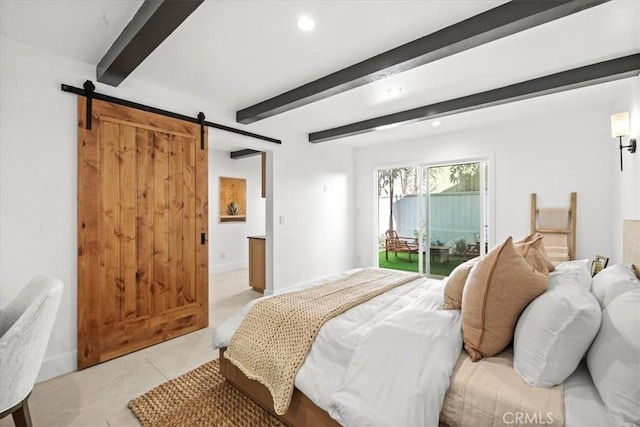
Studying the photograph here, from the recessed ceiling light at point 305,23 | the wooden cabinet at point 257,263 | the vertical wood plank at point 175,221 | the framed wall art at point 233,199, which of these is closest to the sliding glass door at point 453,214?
the wooden cabinet at point 257,263

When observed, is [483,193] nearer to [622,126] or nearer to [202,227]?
[622,126]

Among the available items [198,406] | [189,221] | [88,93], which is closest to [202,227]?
[189,221]

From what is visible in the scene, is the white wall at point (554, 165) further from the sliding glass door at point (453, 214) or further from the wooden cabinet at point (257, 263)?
the wooden cabinet at point (257, 263)

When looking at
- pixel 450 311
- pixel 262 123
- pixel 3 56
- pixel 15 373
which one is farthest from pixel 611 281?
pixel 3 56

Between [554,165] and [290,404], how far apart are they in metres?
4.09

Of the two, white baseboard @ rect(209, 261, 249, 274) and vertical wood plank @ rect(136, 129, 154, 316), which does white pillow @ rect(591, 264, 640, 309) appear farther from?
white baseboard @ rect(209, 261, 249, 274)

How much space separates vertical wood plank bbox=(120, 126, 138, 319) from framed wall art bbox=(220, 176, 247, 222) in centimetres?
340

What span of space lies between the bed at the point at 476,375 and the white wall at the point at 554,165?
2354mm

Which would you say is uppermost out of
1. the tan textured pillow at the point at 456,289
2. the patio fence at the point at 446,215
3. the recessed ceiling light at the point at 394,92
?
the recessed ceiling light at the point at 394,92

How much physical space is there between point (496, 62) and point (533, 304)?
208 centimetres

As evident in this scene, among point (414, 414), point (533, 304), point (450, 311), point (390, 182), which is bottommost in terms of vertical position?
point (414, 414)

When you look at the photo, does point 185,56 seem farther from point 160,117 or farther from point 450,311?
point 450,311

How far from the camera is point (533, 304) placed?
4.20 ft

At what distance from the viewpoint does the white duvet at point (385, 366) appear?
119 cm
